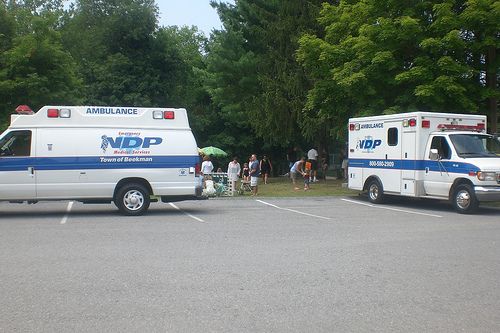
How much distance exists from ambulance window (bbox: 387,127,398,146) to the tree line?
8.49ft

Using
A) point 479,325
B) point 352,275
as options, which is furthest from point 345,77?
point 479,325

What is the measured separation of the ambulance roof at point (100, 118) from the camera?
47.6 feet

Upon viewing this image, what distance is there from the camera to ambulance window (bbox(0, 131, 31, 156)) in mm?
14273

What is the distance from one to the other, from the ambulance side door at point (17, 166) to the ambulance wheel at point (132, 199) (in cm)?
216

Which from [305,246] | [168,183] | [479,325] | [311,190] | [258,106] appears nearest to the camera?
[479,325]

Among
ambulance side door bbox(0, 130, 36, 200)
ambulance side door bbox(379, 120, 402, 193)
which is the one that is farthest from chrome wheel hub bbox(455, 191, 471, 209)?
ambulance side door bbox(0, 130, 36, 200)

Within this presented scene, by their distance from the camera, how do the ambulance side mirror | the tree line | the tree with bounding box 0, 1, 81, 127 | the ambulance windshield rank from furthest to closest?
the tree with bounding box 0, 1, 81, 127 < the tree line < the ambulance side mirror < the ambulance windshield

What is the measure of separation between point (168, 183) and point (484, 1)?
1339 cm

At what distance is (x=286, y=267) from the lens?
827cm

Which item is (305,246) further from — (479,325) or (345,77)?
(345,77)

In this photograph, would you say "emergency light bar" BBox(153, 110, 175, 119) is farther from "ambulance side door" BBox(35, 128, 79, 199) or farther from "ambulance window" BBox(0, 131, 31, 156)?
"ambulance window" BBox(0, 131, 31, 156)

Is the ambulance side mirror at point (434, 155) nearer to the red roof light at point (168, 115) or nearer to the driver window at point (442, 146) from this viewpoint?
the driver window at point (442, 146)

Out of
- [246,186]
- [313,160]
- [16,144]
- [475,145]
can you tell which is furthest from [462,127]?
[313,160]

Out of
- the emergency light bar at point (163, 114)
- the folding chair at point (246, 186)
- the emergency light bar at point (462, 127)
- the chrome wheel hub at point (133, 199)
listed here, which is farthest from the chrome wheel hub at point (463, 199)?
the folding chair at point (246, 186)
